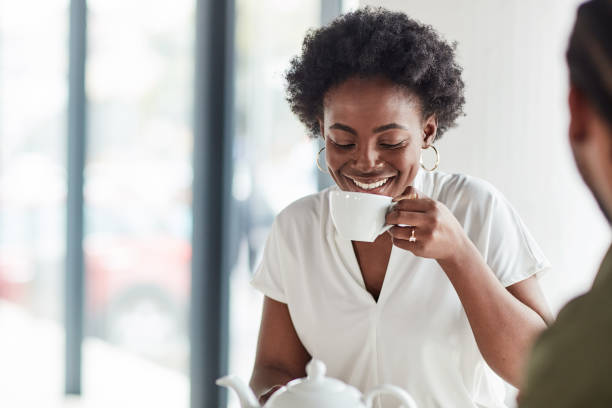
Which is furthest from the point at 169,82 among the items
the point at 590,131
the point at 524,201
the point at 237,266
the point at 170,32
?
the point at 590,131

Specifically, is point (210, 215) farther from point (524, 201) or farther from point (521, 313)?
point (521, 313)

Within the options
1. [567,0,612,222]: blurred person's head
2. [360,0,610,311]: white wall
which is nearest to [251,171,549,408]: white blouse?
[360,0,610,311]: white wall

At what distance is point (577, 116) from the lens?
16.4 inches

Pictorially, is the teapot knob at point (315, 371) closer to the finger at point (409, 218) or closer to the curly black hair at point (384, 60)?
the finger at point (409, 218)

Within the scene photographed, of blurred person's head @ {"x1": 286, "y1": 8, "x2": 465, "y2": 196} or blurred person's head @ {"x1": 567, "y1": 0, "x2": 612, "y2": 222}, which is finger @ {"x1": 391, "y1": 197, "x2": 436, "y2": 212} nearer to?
blurred person's head @ {"x1": 286, "y1": 8, "x2": 465, "y2": 196}

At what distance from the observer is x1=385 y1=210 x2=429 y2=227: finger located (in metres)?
1.05

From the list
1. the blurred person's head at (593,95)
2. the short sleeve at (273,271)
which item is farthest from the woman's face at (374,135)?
the blurred person's head at (593,95)

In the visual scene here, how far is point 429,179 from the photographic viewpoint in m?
1.37

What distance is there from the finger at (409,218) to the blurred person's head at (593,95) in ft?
2.02

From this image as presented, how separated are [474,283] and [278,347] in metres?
0.47

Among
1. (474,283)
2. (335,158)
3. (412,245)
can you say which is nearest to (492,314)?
(474,283)

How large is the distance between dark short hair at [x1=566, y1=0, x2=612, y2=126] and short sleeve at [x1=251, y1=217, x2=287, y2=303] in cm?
103

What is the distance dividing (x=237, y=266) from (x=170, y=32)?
3.94ft

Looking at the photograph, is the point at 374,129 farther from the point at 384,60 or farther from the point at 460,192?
the point at 460,192
